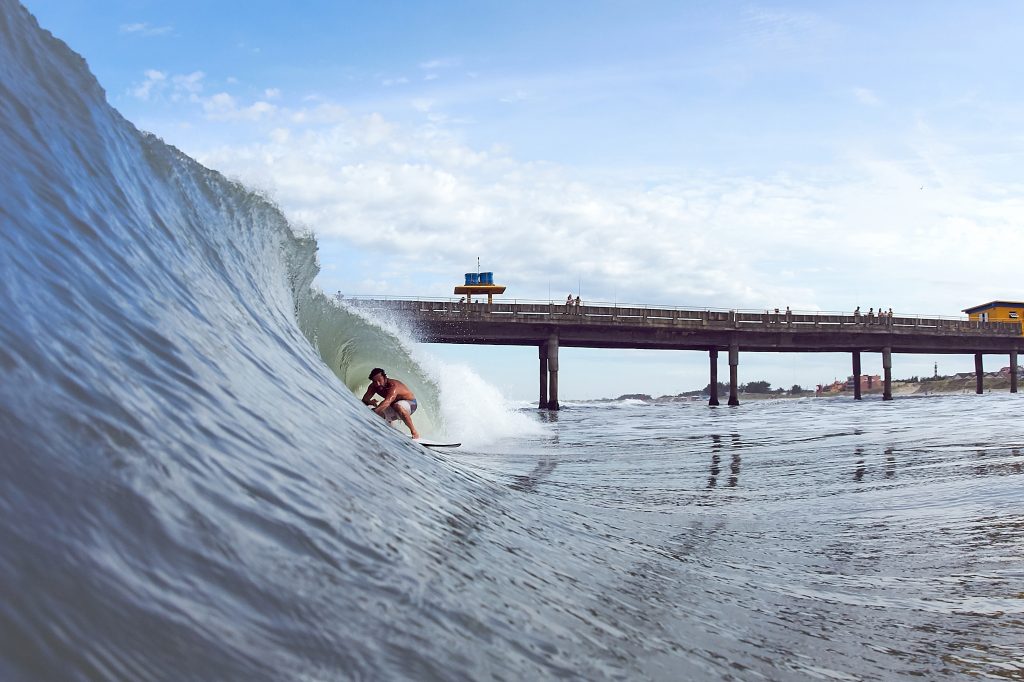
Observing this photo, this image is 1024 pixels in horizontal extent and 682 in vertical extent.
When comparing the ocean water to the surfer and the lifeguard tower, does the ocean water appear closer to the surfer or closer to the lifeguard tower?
the surfer

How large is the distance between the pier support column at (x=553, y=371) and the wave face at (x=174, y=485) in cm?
3015

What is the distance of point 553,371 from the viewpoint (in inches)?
1367

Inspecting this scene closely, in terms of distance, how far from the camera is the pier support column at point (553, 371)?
34.6 meters

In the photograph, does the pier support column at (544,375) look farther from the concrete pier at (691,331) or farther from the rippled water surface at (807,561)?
the rippled water surface at (807,561)

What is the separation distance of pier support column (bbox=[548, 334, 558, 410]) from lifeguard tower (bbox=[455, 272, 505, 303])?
5.10 m

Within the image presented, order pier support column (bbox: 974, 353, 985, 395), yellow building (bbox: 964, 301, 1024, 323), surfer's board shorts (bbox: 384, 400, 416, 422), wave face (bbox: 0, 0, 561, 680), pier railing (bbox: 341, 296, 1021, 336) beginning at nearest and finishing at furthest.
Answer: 1. wave face (bbox: 0, 0, 561, 680)
2. surfer's board shorts (bbox: 384, 400, 416, 422)
3. pier railing (bbox: 341, 296, 1021, 336)
4. pier support column (bbox: 974, 353, 985, 395)
5. yellow building (bbox: 964, 301, 1024, 323)

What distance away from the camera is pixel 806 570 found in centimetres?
376

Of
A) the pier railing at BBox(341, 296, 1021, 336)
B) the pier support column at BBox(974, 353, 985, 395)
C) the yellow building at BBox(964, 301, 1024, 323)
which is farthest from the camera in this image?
the yellow building at BBox(964, 301, 1024, 323)

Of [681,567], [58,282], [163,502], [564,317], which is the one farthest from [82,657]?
[564,317]

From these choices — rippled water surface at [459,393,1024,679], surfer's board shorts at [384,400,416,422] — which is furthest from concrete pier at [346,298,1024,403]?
rippled water surface at [459,393,1024,679]

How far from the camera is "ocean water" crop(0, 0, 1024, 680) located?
1.65 metres

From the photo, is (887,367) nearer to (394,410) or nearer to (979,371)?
(979,371)

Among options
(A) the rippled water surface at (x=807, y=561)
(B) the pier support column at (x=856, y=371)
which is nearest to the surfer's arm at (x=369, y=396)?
(A) the rippled water surface at (x=807, y=561)

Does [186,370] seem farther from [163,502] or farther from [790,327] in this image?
[790,327]
